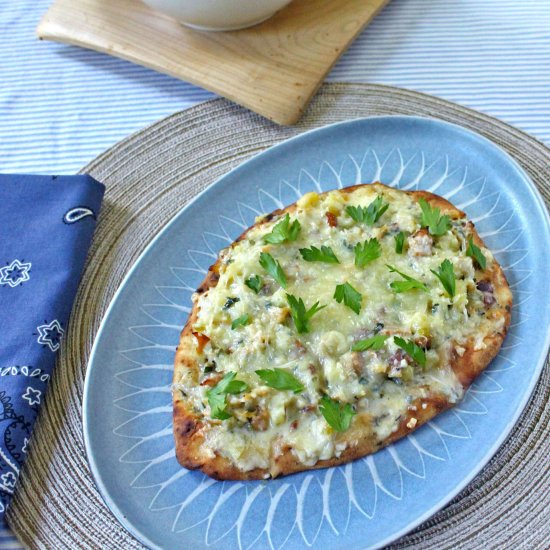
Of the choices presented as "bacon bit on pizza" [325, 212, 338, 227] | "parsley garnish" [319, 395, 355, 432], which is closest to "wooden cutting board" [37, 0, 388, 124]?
"bacon bit on pizza" [325, 212, 338, 227]

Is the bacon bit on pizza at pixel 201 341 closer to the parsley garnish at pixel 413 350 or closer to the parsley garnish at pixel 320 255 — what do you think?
the parsley garnish at pixel 320 255

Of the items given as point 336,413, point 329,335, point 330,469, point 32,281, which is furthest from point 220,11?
point 330,469

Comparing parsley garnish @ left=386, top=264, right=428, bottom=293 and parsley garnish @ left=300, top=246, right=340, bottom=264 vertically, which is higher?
parsley garnish @ left=386, top=264, right=428, bottom=293

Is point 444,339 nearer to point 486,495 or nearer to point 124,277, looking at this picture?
point 486,495

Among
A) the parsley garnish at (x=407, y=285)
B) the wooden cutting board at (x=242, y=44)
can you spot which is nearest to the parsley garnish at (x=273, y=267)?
the parsley garnish at (x=407, y=285)

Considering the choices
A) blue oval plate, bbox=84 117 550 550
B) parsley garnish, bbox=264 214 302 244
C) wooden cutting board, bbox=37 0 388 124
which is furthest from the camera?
wooden cutting board, bbox=37 0 388 124

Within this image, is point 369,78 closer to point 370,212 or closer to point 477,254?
point 370,212

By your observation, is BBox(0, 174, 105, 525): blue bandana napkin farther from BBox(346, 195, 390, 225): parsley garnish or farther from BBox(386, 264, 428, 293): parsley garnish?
BBox(386, 264, 428, 293): parsley garnish
